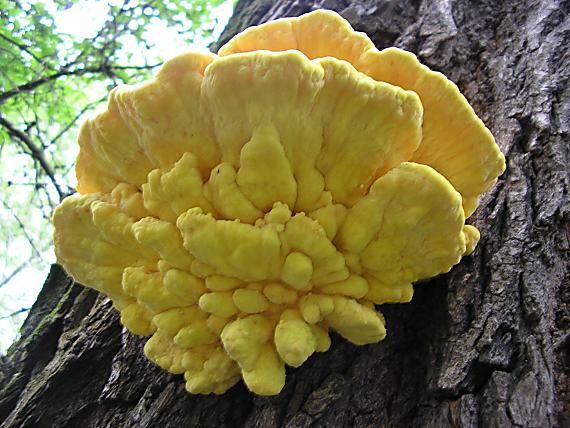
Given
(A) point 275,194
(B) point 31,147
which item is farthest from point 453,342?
(B) point 31,147

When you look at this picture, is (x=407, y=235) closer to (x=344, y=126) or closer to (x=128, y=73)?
(x=344, y=126)

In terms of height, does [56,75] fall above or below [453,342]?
above

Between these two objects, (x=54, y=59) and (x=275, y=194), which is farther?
(x=54, y=59)

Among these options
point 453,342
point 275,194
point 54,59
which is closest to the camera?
point 275,194

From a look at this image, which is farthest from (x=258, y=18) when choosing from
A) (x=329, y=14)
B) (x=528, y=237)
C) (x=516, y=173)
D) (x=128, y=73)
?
(x=128, y=73)

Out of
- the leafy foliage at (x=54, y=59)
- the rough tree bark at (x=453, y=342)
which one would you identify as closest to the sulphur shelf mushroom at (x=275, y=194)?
the rough tree bark at (x=453, y=342)

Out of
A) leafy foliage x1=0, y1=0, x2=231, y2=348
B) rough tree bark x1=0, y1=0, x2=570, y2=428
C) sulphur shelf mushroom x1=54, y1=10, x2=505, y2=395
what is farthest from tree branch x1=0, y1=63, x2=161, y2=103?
sulphur shelf mushroom x1=54, y1=10, x2=505, y2=395

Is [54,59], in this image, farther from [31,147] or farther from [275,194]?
[275,194]
